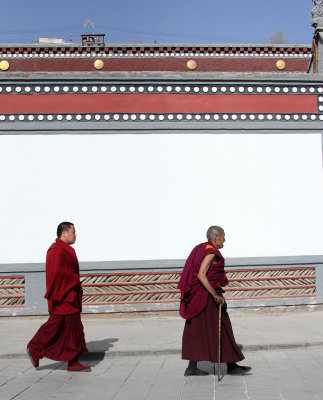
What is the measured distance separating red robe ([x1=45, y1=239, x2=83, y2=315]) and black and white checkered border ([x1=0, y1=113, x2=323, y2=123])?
3717 millimetres

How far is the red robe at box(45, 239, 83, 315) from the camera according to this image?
648cm

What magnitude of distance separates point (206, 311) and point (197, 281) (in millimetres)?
291

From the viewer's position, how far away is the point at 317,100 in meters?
10.2

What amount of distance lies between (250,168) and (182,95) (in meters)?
1.53

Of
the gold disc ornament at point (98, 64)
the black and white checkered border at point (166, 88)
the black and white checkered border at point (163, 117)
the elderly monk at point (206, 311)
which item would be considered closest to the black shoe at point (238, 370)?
the elderly monk at point (206, 311)

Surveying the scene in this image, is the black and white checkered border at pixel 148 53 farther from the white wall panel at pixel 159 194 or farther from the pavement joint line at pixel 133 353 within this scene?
Answer: the pavement joint line at pixel 133 353

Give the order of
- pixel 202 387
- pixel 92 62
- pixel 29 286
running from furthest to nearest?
pixel 92 62 → pixel 29 286 → pixel 202 387

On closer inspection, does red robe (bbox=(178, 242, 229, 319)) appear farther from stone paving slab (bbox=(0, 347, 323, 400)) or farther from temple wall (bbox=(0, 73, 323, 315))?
temple wall (bbox=(0, 73, 323, 315))

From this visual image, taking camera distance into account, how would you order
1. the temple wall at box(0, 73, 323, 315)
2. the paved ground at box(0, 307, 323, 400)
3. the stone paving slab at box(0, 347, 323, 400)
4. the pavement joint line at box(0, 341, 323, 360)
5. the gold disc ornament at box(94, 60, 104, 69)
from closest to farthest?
the stone paving slab at box(0, 347, 323, 400) → the paved ground at box(0, 307, 323, 400) → the pavement joint line at box(0, 341, 323, 360) → the temple wall at box(0, 73, 323, 315) → the gold disc ornament at box(94, 60, 104, 69)

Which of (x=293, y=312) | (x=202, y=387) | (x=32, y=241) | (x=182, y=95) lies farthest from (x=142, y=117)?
(x=202, y=387)

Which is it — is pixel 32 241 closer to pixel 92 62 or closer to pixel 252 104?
pixel 252 104

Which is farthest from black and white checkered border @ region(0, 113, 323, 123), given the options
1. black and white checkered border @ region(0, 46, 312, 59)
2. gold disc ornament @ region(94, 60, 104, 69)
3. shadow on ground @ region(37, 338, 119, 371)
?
black and white checkered border @ region(0, 46, 312, 59)

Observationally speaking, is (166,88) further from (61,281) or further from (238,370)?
(238,370)

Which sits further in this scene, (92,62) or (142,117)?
(92,62)
